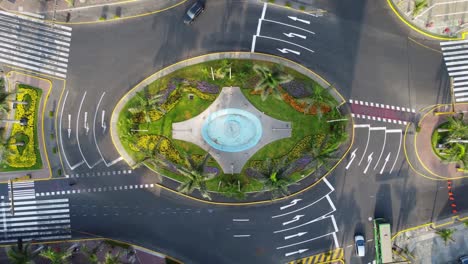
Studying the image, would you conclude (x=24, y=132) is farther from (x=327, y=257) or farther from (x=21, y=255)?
(x=327, y=257)

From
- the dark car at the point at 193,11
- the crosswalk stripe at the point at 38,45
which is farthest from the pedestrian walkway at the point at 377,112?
the crosswalk stripe at the point at 38,45

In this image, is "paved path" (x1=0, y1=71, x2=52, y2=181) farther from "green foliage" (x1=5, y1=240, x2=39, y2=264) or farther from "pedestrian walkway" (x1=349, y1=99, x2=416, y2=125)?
"pedestrian walkway" (x1=349, y1=99, x2=416, y2=125)

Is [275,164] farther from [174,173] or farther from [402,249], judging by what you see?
[402,249]

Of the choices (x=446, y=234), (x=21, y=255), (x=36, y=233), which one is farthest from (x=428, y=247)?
(x=36, y=233)

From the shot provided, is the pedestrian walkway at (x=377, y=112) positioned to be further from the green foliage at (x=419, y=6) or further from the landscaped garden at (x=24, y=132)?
the landscaped garden at (x=24, y=132)

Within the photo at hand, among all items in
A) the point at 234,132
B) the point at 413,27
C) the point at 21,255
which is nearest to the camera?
the point at 21,255

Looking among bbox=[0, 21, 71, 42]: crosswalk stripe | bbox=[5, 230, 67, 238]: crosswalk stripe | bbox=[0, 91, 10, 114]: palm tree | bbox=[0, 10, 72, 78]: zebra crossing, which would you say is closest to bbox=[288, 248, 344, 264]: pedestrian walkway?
bbox=[5, 230, 67, 238]: crosswalk stripe
